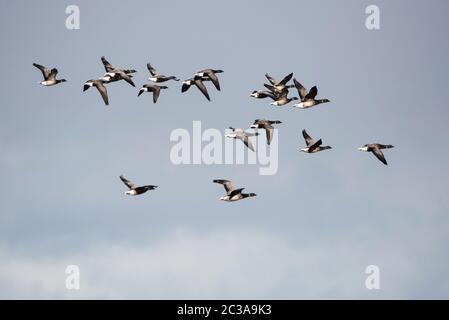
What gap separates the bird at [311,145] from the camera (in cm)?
7256

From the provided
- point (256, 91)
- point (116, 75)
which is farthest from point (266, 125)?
point (116, 75)

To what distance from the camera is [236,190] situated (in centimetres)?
7050

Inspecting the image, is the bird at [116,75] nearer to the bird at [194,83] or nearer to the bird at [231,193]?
the bird at [194,83]

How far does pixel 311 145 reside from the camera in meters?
73.8

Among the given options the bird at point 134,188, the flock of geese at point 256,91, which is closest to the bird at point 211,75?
the flock of geese at point 256,91

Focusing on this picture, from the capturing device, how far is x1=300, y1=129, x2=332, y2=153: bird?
72562 millimetres

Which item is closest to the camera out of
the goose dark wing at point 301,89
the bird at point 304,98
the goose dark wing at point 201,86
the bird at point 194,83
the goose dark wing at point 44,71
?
the bird at point 304,98

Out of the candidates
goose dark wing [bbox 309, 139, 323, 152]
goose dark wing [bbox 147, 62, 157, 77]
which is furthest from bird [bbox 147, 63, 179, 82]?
goose dark wing [bbox 309, 139, 323, 152]

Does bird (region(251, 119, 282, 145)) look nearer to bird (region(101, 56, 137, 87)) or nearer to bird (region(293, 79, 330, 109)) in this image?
bird (region(293, 79, 330, 109))

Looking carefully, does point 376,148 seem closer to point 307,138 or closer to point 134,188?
point 307,138
